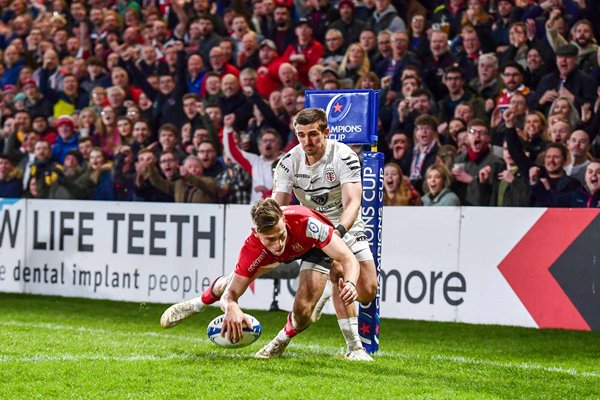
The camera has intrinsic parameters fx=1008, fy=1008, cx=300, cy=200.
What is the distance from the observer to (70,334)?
34.8 ft

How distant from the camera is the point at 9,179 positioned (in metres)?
17.3

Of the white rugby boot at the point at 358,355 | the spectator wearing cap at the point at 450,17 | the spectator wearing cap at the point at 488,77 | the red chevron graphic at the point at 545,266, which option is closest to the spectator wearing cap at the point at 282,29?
the spectator wearing cap at the point at 450,17

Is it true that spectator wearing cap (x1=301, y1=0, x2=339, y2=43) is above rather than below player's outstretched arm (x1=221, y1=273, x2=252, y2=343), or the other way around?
above

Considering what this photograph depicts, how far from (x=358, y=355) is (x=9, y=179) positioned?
10281mm

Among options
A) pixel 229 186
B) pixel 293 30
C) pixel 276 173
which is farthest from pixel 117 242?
pixel 276 173

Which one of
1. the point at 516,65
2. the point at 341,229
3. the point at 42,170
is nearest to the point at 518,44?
the point at 516,65

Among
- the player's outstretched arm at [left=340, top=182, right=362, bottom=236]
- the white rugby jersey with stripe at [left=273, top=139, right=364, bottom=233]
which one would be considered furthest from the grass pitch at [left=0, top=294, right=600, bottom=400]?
the white rugby jersey with stripe at [left=273, top=139, right=364, bottom=233]

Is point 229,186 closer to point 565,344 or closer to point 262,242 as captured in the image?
point 565,344

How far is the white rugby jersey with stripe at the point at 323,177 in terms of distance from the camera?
871 centimetres

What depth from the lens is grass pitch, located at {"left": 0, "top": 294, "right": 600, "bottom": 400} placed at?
275 inches

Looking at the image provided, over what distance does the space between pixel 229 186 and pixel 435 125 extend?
10.8ft

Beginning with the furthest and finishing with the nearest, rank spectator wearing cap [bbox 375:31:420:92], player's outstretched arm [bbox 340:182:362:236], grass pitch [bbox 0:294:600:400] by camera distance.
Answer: spectator wearing cap [bbox 375:31:420:92]
player's outstretched arm [bbox 340:182:362:236]
grass pitch [bbox 0:294:600:400]

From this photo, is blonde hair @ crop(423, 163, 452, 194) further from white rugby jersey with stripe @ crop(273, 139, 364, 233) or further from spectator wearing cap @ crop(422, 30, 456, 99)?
white rugby jersey with stripe @ crop(273, 139, 364, 233)

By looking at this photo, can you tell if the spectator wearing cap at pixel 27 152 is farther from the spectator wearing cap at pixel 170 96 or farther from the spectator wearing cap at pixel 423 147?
the spectator wearing cap at pixel 423 147
